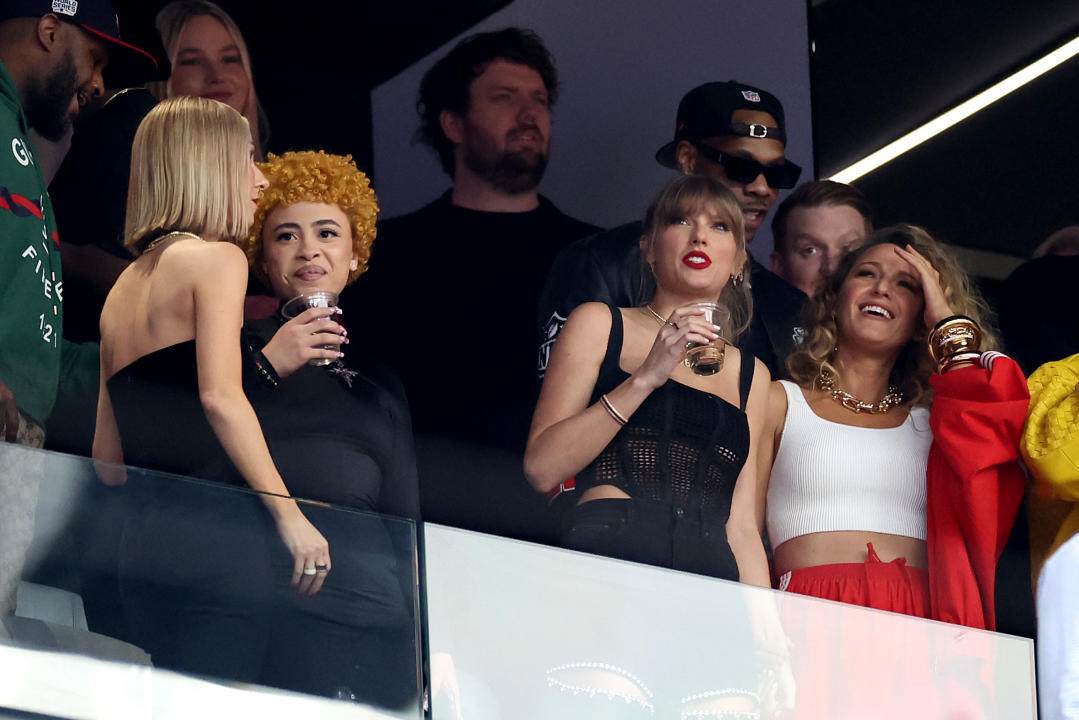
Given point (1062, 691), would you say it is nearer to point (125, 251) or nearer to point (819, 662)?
point (819, 662)

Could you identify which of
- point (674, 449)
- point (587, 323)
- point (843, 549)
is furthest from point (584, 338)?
point (843, 549)

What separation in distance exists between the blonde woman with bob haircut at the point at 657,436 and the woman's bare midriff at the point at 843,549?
8 centimetres

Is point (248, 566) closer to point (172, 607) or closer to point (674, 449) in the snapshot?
point (172, 607)

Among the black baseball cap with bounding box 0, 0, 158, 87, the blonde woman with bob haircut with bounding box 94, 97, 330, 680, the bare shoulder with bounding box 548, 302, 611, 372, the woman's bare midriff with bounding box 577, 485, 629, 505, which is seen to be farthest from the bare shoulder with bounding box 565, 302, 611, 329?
the black baseball cap with bounding box 0, 0, 158, 87

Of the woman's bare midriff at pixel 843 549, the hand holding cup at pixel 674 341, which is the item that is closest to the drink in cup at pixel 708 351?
the hand holding cup at pixel 674 341

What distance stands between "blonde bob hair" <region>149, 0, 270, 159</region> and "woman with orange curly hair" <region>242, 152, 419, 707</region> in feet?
0.58

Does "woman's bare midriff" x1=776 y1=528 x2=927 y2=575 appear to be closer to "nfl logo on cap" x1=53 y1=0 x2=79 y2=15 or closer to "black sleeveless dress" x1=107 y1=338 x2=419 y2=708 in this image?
"black sleeveless dress" x1=107 y1=338 x2=419 y2=708

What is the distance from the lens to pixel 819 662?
2.76m

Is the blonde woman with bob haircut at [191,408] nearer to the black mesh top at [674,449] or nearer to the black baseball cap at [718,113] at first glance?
the black mesh top at [674,449]

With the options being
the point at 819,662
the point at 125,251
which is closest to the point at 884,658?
the point at 819,662

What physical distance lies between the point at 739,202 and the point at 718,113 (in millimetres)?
333

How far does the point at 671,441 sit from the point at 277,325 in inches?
30.4

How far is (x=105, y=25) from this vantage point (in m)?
3.20

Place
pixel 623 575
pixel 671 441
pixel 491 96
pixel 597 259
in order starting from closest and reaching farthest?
pixel 623 575
pixel 671 441
pixel 597 259
pixel 491 96
